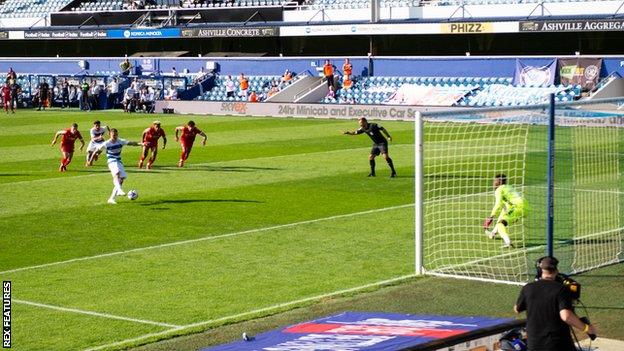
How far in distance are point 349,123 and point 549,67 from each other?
903 centimetres

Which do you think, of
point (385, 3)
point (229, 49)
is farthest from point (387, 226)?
point (229, 49)

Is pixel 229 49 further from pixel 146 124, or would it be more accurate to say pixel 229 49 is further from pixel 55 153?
pixel 55 153

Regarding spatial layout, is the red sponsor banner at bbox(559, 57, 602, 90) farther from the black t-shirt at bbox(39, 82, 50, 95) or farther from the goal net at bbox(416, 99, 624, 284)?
the black t-shirt at bbox(39, 82, 50, 95)

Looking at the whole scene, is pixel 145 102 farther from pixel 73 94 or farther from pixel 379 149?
pixel 379 149

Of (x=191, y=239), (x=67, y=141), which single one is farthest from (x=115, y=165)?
(x=67, y=141)

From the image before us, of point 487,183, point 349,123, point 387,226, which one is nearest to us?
point 387,226

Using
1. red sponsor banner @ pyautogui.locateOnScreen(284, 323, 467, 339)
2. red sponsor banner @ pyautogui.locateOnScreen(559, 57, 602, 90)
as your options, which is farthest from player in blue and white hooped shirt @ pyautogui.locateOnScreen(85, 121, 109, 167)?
red sponsor banner @ pyautogui.locateOnScreen(559, 57, 602, 90)

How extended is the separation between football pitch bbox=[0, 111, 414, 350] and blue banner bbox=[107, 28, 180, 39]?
90.7ft

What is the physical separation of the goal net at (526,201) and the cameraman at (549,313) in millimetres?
6588

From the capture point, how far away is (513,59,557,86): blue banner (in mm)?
49062

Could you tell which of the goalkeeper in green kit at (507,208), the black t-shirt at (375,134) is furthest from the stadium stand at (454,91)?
the goalkeeper in green kit at (507,208)

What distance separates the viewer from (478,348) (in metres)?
12.3

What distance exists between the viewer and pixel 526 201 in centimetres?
2106

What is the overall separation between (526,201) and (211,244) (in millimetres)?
5855
